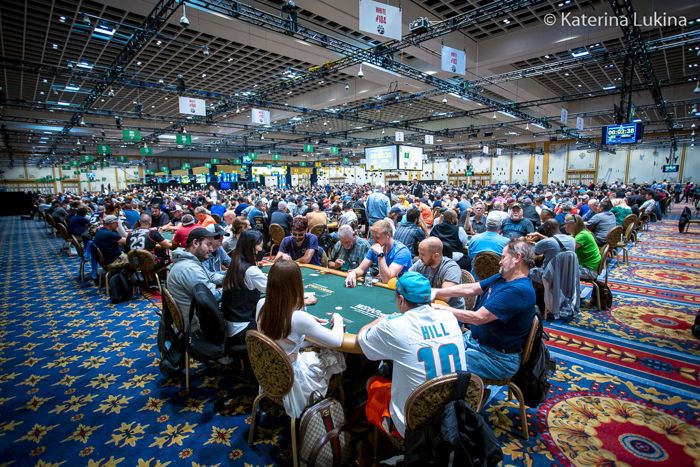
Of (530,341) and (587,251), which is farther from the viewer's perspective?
(587,251)

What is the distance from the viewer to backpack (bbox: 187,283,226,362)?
249 centimetres

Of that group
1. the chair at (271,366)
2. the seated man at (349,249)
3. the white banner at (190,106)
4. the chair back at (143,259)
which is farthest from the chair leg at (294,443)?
the white banner at (190,106)

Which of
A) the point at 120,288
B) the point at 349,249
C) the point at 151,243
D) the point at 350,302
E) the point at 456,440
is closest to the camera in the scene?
the point at 456,440

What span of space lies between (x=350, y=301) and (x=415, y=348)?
1.20 meters

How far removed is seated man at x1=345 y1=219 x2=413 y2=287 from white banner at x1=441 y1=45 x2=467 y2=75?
5067mm

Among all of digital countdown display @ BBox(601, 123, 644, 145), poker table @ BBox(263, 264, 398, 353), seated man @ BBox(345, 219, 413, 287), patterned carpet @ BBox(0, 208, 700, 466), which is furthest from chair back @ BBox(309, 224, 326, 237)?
digital countdown display @ BBox(601, 123, 644, 145)

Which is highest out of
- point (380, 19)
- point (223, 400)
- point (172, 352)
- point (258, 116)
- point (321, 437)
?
point (258, 116)

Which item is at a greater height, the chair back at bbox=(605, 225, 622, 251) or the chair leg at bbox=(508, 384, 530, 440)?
the chair back at bbox=(605, 225, 622, 251)

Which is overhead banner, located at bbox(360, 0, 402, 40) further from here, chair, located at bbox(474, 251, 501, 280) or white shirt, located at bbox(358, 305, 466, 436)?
white shirt, located at bbox(358, 305, 466, 436)

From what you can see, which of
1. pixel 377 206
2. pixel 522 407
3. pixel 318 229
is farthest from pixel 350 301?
pixel 377 206

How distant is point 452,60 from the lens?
6.87m

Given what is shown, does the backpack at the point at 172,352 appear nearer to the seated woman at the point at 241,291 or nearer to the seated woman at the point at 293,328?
the seated woman at the point at 241,291

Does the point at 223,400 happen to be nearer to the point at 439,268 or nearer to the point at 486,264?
the point at 439,268

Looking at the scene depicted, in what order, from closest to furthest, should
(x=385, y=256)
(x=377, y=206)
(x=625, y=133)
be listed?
(x=385, y=256)
(x=377, y=206)
(x=625, y=133)
